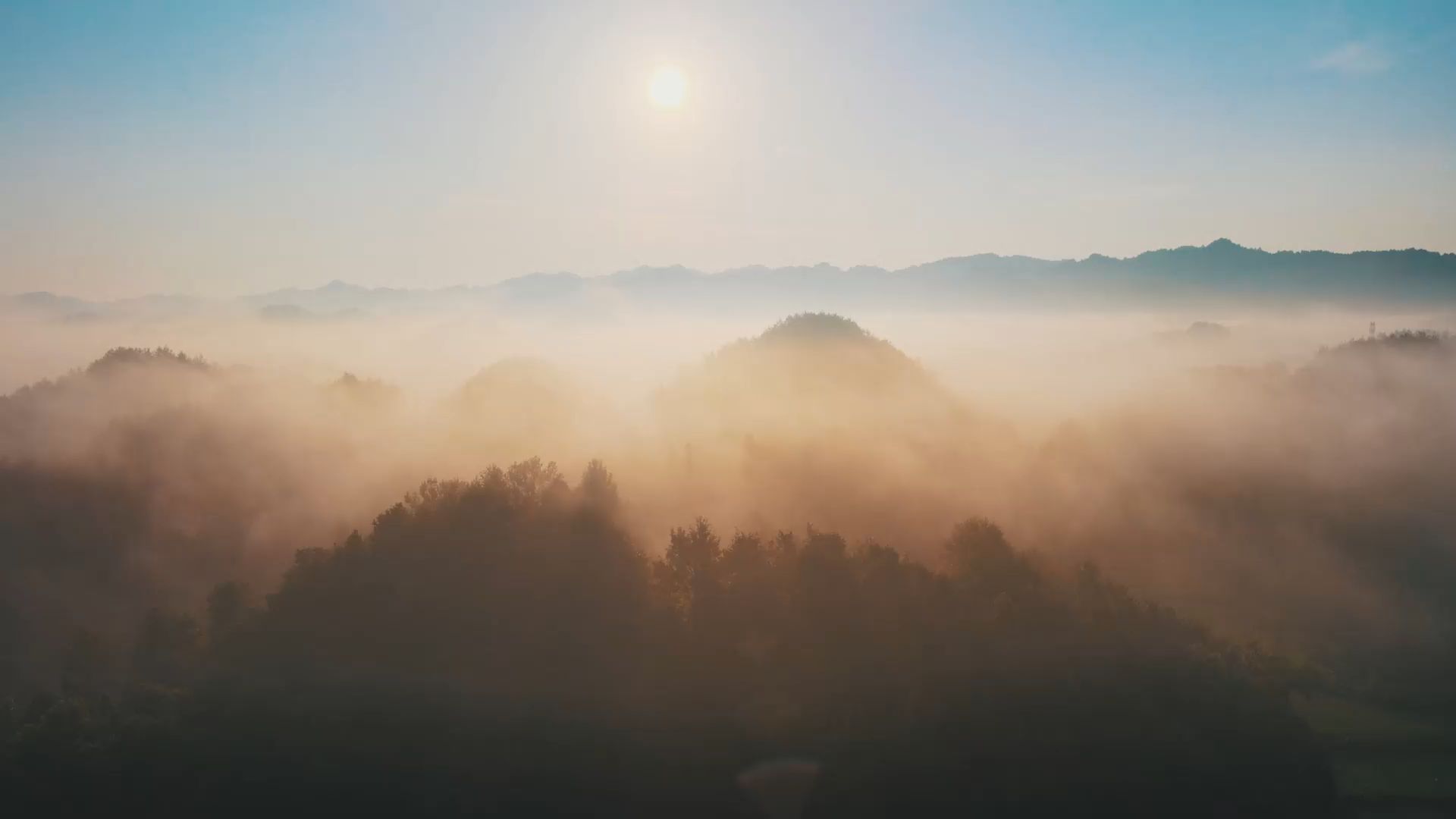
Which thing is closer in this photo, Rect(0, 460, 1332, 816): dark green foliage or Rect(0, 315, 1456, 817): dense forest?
Rect(0, 460, 1332, 816): dark green foliage

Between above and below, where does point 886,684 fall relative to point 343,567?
below

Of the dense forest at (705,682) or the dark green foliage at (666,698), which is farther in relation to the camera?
the dense forest at (705,682)

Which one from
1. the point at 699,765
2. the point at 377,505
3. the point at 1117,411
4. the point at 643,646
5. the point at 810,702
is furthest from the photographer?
the point at 1117,411

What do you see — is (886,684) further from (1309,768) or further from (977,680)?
(1309,768)

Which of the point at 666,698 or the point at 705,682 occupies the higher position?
the point at 705,682

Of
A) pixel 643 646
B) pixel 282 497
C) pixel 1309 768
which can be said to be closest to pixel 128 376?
pixel 282 497

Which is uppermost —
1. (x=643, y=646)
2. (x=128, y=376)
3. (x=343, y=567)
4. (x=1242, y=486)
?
(x=128, y=376)

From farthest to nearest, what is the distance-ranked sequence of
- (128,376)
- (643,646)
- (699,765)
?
A: (128,376), (643,646), (699,765)

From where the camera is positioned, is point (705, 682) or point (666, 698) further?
point (705, 682)
